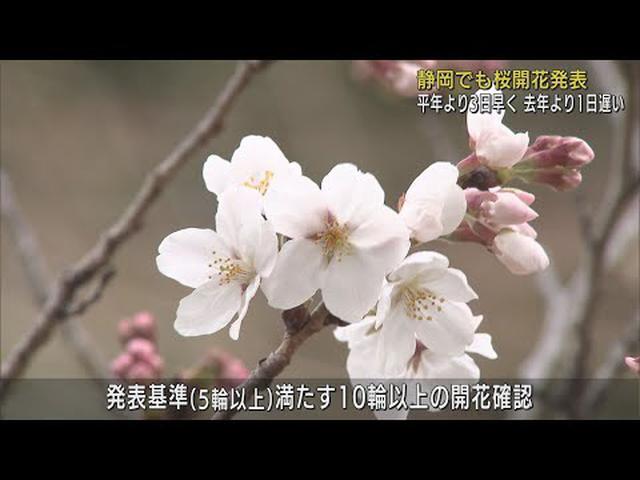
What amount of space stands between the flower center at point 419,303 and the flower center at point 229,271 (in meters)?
0.14

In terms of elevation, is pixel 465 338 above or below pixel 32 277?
below

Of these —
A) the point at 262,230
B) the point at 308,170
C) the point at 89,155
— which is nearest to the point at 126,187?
the point at 89,155

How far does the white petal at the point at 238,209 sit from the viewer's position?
0.68 metres

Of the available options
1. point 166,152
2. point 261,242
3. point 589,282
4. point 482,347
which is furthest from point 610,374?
point 166,152

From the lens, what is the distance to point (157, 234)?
10.9 feet

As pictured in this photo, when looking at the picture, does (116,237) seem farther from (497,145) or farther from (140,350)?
(497,145)

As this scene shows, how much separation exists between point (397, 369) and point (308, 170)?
2.50 meters

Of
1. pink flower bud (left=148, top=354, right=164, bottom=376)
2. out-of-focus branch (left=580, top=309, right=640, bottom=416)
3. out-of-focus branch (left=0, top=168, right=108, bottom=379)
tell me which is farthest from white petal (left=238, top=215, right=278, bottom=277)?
out-of-focus branch (left=580, top=309, right=640, bottom=416)

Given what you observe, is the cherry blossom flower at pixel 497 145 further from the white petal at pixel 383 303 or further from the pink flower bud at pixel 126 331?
the pink flower bud at pixel 126 331

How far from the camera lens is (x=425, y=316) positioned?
2.37 ft

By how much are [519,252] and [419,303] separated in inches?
3.8

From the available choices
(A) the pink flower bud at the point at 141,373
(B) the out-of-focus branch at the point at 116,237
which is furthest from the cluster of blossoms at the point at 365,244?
(A) the pink flower bud at the point at 141,373

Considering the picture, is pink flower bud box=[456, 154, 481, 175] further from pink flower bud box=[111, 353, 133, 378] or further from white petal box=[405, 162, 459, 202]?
pink flower bud box=[111, 353, 133, 378]

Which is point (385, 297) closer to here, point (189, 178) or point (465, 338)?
point (465, 338)
